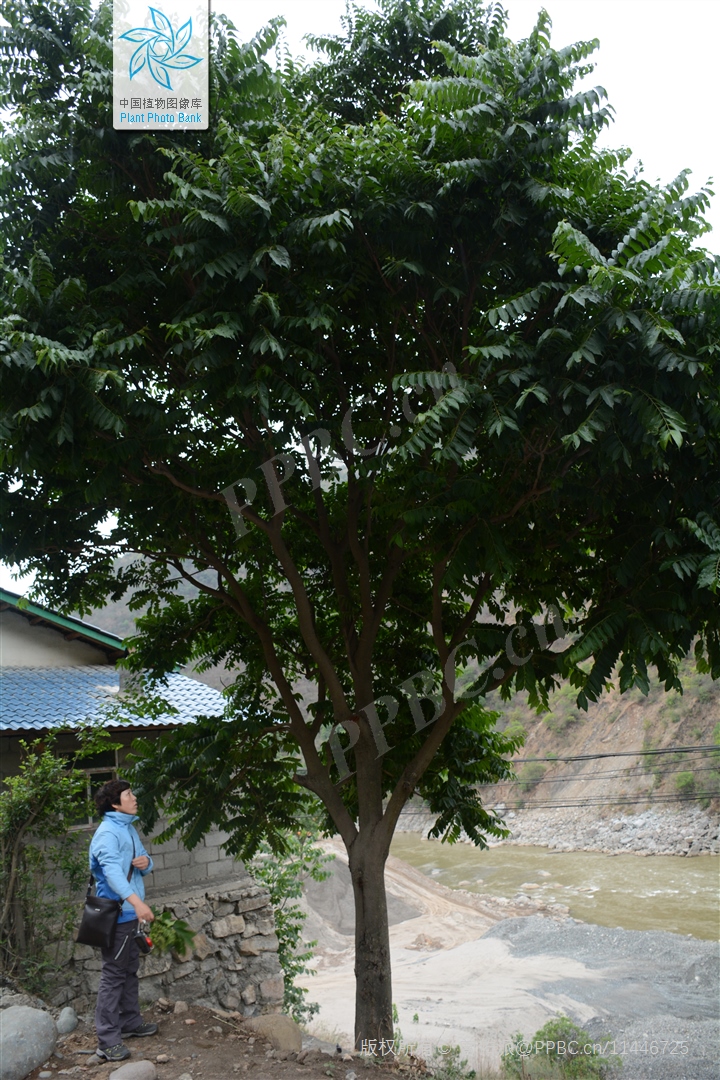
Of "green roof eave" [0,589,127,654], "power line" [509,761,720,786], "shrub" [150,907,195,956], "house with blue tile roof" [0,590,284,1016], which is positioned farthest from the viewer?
"power line" [509,761,720,786]

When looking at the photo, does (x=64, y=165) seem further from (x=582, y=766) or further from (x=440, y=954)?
(x=582, y=766)

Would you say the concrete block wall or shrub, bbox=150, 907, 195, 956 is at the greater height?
shrub, bbox=150, 907, 195, 956

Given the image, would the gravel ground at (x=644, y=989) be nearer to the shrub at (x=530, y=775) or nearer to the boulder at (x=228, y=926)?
the boulder at (x=228, y=926)

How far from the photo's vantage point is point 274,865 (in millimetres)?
15641

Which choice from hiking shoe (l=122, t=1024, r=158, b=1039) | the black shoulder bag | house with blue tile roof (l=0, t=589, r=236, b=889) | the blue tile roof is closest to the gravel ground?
house with blue tile roof (l=0, t=589, r=236, b=889)

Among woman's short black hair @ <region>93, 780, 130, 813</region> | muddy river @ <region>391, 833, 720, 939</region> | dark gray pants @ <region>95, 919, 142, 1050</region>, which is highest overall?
woman's short black hair @ <region>93, 780, 130, 813</region>

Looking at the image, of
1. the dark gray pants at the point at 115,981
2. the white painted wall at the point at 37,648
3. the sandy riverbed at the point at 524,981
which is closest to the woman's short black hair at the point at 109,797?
the dark gray pants at the point at 115,981

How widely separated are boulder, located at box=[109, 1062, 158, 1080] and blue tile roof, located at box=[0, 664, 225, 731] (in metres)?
5.07

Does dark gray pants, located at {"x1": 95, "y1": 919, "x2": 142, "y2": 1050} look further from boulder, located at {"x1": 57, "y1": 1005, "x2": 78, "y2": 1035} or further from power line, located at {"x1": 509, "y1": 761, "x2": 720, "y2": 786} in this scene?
power line, located at {"x1": 509, "y1": 761, "x2": 720, "y2": 786}

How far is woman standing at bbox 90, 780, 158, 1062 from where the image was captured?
538 centimetres

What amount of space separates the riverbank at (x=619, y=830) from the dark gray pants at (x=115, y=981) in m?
33.2

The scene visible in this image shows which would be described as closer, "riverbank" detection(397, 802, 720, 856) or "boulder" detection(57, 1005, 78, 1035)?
"boulder" detection(57, 1005, 78, 1035)

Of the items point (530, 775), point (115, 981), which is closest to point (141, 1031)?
point (115, 981)

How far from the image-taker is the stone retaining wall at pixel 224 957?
38.5 ft
